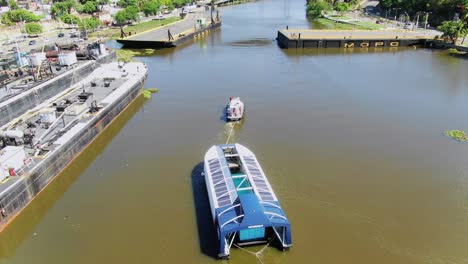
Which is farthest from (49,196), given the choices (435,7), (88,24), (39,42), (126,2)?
(126,2)

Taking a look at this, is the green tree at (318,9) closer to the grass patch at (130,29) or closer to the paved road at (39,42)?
the grass patch at (130,29)

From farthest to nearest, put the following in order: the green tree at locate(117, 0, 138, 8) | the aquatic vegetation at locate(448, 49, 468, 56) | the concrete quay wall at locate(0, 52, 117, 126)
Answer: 1. the green tree at locate(117, 0, 138, 8)
2. the aquatic vegetation at locate(448, 49, 468, 56)
3. the concrete quay wall at locate(0, 52, 117, 126)

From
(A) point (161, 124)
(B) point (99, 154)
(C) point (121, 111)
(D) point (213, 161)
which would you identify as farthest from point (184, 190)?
(C) point (121, 111)

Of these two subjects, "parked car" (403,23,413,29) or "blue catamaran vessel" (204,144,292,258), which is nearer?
"blue catamaran vessel" (204,144,292,258)

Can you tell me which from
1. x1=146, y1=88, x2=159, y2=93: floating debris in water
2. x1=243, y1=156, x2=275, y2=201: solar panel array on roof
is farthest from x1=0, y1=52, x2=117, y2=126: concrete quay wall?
x1=243, y1=156, x2=275, y2=201: solar panel array on roof

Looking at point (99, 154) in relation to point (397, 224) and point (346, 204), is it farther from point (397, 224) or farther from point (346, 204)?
point (397, 224)

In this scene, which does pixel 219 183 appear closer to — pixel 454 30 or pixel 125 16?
pixel 454 30

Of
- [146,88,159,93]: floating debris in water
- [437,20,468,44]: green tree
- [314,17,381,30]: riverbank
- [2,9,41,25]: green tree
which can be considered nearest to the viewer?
[146,88,159,93]: floating debris in water

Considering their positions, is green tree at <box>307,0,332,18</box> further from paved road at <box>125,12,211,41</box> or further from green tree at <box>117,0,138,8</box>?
green tree at <box>117,0,138,8</box>
